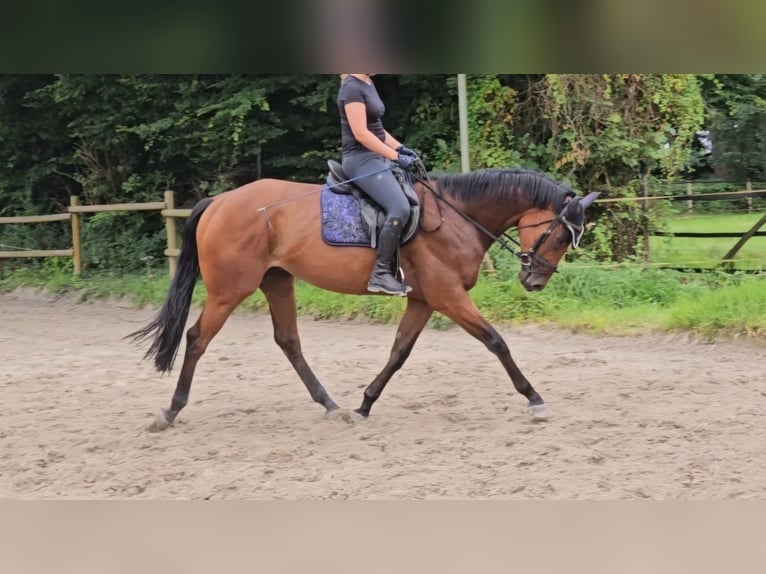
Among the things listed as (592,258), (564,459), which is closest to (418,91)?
(592,258)

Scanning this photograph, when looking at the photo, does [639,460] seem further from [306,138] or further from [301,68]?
A: [306,138]

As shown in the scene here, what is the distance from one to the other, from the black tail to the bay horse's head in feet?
7.18

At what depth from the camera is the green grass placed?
7.95 metres

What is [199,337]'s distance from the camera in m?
5.23

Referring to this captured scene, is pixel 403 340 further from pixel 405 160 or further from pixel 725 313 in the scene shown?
pixel 725 313

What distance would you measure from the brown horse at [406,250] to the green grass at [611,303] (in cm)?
346

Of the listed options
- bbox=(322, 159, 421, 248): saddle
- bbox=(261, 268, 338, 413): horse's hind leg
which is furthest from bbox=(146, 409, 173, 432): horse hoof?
bbox=(322, 159, 421, 248): saddle

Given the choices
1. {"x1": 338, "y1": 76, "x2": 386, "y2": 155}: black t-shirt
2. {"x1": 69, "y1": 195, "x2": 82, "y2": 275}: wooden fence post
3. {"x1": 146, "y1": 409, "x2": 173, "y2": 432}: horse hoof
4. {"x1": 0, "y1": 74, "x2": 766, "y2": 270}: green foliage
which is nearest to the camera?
{"x1": 338, "y1": 76, "x2": 386, "y2": 155}: black t-shirt

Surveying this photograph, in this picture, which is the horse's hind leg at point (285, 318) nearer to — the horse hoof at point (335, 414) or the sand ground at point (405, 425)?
the horse hoof at point (335, 414)

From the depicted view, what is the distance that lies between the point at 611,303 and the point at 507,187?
14.7ft

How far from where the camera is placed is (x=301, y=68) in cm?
107

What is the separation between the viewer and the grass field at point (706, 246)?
10.0 meters

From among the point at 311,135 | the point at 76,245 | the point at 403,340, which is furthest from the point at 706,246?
the point at 76,245

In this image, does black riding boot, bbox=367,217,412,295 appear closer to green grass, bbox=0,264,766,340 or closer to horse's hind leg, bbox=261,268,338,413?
horse's hind leg, bbox=261,268,338,413
